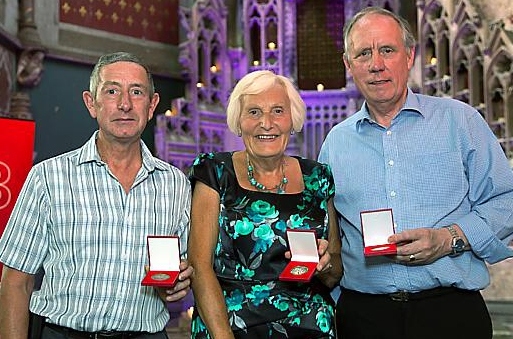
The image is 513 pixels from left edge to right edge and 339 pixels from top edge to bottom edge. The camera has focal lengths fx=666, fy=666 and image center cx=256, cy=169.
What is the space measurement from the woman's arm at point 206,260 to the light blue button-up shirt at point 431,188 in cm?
46

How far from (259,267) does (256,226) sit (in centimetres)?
13

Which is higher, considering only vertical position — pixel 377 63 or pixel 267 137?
pixel 377 63

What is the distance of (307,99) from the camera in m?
7.34

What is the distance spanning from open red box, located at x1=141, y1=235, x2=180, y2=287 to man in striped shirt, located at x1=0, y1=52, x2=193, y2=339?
0.31ft

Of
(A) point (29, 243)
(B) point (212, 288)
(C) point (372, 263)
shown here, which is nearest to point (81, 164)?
(A) point (29, 243)

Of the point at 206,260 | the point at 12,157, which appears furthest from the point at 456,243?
the point at 12,157

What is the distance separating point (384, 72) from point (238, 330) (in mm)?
951

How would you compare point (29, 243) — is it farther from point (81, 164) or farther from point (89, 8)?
point (89, 8)

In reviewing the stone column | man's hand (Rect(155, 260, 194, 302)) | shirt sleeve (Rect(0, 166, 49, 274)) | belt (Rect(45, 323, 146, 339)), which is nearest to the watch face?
man's hand (Rect(155, 260, 194, 302))

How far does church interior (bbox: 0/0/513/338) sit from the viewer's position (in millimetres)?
6074

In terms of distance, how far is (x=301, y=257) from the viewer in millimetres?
1921

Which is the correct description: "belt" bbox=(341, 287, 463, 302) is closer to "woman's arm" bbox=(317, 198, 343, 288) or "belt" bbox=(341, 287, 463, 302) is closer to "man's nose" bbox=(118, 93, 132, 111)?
"woman's arm" bbox=(317, 198, 343, 288)

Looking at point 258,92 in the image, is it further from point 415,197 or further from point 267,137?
point 415,197

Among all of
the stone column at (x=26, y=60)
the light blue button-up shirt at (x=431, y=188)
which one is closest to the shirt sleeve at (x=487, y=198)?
the light blue button-up shirt at (x=431, y=188)
